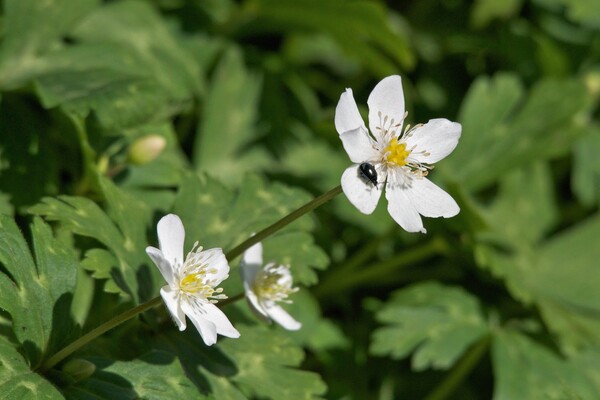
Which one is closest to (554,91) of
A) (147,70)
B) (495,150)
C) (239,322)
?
(495,150)

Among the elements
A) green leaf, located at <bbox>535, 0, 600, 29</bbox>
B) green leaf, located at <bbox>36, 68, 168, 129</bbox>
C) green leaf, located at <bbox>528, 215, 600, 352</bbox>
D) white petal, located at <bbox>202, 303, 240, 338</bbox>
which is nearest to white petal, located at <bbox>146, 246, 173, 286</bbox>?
white petal, located at <bbox>202, 303, 240, 338</bbox>

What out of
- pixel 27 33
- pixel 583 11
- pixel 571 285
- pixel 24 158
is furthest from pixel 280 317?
pixel 583 11

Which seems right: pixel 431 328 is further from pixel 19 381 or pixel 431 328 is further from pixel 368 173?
pixel 19 381

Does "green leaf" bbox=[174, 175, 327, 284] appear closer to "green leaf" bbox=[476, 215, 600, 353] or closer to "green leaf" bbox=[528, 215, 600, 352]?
"green leaf" bbox=[476, 215, 600, 353]

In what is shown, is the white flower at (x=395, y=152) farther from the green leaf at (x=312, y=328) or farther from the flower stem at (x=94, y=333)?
the green leaf at (x=312, y=328)

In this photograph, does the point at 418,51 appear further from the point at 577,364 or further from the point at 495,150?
the point at 577,364

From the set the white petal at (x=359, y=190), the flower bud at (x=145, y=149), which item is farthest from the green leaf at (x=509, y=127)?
the white petal at (x=359, y=190)
